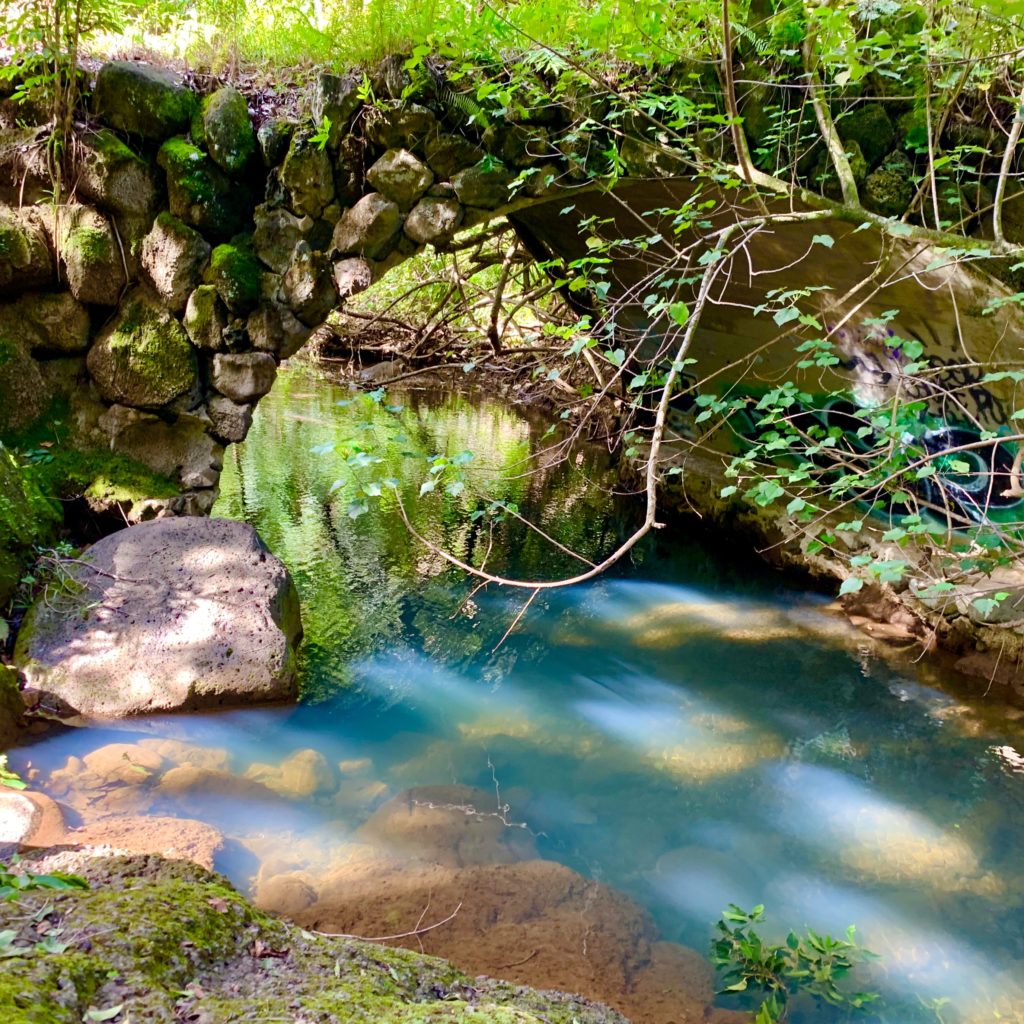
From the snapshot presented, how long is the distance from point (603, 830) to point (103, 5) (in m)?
4.98

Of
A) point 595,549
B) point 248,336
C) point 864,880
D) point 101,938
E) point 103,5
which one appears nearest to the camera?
point 101,938

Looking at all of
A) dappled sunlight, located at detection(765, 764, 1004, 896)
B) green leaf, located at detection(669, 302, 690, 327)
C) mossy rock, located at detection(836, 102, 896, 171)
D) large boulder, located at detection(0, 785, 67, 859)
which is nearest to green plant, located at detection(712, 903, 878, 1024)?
dappled sunlight, located at detection(765, 764, 1004, 896)

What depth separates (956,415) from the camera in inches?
208

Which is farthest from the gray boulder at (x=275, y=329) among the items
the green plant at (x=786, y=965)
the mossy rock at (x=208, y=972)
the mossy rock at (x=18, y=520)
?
the green plant at (x=786, y=965)

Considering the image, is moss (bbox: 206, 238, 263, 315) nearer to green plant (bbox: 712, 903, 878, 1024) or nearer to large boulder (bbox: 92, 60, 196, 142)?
large boulder (bbox: 92, 60, 196, 142)

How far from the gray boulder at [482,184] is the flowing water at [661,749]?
186cm

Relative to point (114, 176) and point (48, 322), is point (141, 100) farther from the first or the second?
point (48, 322)

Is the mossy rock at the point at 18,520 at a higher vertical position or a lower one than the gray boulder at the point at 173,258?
lower

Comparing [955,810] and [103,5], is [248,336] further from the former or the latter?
[955,810]

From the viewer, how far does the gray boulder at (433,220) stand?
4996 mm

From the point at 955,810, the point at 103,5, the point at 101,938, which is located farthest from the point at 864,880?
the point at 103,5

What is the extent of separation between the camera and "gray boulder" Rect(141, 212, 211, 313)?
15.5 ft

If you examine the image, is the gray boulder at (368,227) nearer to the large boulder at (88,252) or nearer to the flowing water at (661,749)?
the large boulder at (88,252)

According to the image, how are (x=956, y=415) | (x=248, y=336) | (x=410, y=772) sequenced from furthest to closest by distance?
(x=956, y=415) → (x=248, y=336) → (x=410, y=772)
